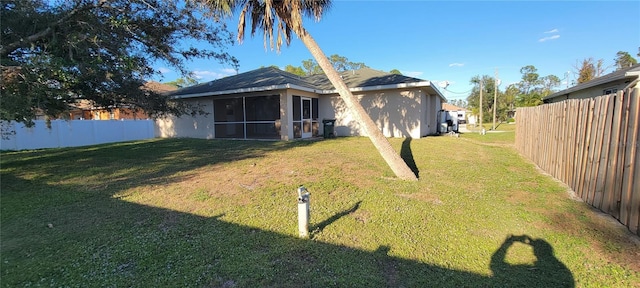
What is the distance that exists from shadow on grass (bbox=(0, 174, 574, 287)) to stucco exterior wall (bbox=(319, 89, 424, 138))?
37.4ft

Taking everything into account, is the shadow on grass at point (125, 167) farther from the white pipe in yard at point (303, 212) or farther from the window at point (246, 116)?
the window at point (246, 116)

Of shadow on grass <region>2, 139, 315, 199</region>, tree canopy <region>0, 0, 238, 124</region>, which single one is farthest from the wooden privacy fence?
tree canopy <region>0, 0, 238, 124</region>

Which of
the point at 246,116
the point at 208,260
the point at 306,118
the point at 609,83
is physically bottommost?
the point at 208,260

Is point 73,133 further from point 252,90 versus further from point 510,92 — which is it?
point 510,92

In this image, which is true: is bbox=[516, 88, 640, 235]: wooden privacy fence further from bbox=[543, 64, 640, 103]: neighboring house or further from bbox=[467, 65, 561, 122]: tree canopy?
bbox=[467, 65, 561, 122]: tree canopy

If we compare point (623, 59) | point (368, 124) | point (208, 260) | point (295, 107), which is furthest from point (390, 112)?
point (623, 59)

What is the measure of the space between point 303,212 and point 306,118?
11964 mm

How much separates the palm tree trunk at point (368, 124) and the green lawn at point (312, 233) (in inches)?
14.8

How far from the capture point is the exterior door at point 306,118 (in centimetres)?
1481

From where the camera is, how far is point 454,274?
8.48 feet

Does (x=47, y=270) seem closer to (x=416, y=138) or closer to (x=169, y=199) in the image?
(x=169, y=199)

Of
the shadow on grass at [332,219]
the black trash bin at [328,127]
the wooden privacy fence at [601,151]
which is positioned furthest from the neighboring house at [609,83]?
the shadow on grass at [332,219]

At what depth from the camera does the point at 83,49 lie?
632 cm

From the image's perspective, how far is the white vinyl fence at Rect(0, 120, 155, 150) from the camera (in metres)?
13.8
